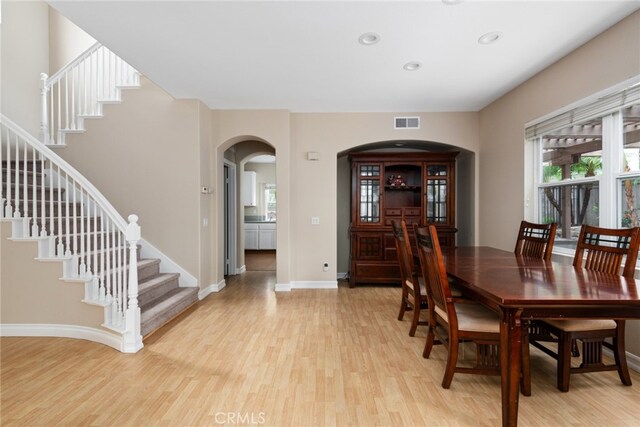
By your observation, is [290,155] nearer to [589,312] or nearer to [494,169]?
[494,169]

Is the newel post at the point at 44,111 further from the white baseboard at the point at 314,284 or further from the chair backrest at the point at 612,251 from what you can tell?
the chair backrest at the point at 612,251

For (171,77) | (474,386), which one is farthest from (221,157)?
(474,386)

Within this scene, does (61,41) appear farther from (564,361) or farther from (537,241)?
(564,361)

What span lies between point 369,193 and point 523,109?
2250 millimetres

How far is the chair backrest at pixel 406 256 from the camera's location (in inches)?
115

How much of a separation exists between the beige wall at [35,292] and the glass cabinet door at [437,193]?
14.4 ft

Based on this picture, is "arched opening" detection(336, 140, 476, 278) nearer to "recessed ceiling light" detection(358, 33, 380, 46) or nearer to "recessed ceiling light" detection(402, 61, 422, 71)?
"recessed ceiling light" detection(402, 61, 422, 71)

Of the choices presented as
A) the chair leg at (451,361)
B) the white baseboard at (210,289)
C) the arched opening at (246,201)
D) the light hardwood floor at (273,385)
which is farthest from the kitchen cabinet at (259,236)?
the chair leg at (451,361)

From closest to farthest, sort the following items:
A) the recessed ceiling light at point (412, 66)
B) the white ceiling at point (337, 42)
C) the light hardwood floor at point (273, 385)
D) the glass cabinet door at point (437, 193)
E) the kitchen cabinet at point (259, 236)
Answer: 1. the light hardwood floor at point (273, 385)
2. the white ceiling at point (337, 42)
3. the recessed ceiling light at point (412, 66)
4. the glass cabinet door at point (437, 193)
5. the kitchen cabinet at point (259, 236)

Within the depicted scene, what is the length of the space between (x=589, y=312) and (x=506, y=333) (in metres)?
0.39

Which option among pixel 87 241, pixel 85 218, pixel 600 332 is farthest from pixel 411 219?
pixel 85 218

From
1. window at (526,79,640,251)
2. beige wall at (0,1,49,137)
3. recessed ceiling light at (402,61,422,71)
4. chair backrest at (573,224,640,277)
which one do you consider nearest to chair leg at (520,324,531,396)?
chair backrest at (573,224,640,277)

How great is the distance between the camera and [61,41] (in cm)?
482

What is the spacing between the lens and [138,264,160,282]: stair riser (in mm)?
3805
